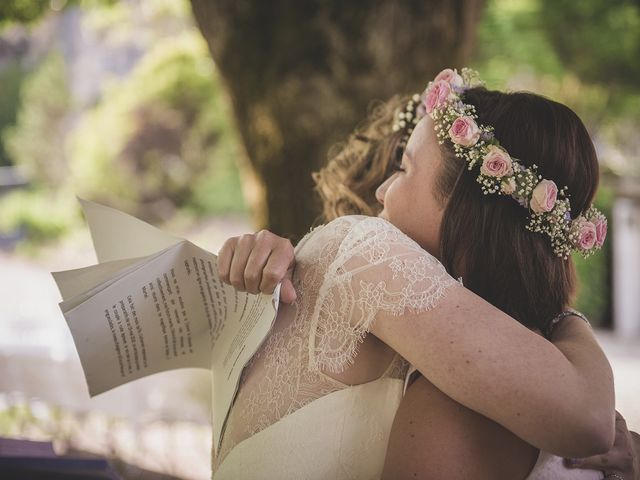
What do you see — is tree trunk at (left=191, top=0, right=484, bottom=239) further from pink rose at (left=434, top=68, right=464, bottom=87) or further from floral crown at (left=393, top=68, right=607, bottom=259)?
floral crown at (left=393, top=68, right=607, bottom=259)

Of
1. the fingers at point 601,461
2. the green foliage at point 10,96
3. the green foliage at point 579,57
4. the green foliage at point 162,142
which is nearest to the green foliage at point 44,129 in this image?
the green foliage at point 162,142

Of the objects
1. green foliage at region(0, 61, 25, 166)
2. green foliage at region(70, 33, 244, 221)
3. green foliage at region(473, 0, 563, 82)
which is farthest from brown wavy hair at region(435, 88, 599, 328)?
green foliage at region(0, 61, 25, 166)

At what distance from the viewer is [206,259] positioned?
54.7 inches

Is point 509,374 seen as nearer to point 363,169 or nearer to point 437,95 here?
point 437,95

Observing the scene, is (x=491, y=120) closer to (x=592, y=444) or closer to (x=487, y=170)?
(x=487, y=170)

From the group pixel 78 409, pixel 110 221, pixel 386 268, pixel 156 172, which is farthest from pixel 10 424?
pixel 156 172

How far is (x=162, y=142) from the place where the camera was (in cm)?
1248

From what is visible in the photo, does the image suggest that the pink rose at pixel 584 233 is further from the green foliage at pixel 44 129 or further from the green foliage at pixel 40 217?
the green foliage at pixel 44 129

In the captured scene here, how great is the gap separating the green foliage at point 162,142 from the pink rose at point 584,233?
11215 millimetres

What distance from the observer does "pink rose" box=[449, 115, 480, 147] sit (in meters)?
1.42

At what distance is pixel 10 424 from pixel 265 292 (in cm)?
289

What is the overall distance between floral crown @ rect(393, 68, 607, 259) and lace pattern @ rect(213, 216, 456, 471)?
264 millimetres

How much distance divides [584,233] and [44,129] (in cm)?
1555

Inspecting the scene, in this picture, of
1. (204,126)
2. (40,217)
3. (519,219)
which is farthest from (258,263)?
(40,217)
